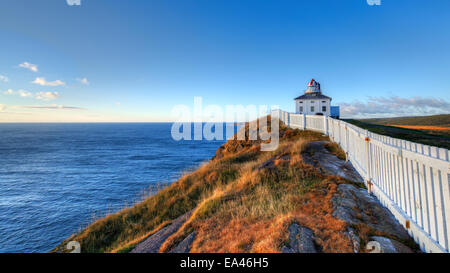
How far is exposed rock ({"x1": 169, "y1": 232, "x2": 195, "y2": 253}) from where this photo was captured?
154 inches

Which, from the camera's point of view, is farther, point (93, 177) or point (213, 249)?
point (93, 177)

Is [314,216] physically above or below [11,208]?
above

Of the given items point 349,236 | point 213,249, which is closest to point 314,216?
point 349,236

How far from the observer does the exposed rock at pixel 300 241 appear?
9.95 ft

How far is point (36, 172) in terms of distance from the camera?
101 ft

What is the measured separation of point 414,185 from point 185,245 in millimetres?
4144

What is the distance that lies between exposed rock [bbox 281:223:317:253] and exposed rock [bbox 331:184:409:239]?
88cm

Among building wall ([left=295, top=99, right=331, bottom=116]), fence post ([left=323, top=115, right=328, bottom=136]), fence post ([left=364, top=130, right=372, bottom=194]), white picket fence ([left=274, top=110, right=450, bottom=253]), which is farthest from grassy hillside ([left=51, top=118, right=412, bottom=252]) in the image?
building wall ([left=295, top=99, right=331, bottom=116])

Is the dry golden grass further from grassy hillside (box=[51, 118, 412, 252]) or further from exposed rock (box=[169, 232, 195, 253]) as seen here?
exposed rock (box=[169, 232, 195, 253])

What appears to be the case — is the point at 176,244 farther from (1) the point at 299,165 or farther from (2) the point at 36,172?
(2) the point at 36,172

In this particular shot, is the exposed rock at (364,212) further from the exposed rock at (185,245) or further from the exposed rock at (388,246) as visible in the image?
the exposed rock at (185,245)

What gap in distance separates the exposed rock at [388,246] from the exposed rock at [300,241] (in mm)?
835

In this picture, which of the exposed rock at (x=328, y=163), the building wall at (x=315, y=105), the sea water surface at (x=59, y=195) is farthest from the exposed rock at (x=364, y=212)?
the building wall at (x=315, y=105)
